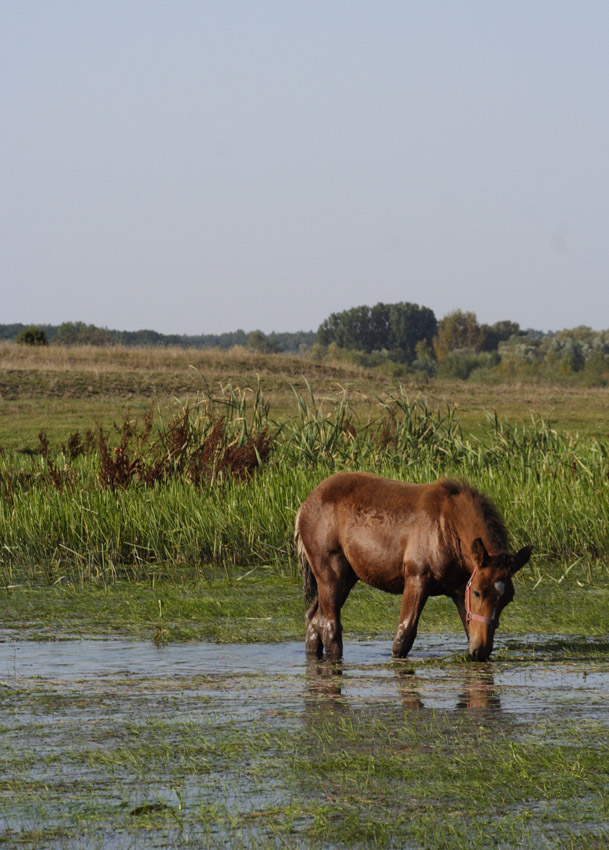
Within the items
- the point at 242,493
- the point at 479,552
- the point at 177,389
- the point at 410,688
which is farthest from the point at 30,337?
the point at 410,688

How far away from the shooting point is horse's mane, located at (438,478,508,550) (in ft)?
24.5

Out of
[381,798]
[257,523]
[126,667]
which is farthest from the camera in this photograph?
[257,523]

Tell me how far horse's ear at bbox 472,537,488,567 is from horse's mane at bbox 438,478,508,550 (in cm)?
26

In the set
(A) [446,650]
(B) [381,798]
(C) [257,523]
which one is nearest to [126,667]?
(A) [446,650]

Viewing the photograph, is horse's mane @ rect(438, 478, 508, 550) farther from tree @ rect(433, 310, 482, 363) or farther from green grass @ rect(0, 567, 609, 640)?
tree @ rect(433, 310, 482, 363)

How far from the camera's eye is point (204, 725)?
5.96m

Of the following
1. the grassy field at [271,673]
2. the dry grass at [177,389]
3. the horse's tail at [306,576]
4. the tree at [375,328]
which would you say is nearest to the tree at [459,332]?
the tree at [375,328]

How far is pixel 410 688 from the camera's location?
Answer: 6883 millimetres

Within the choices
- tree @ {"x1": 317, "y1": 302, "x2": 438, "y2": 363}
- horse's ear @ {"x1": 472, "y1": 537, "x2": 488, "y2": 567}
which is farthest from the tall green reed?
tree @ {"x1": 317, "y1": 302, "x2": 438, "y2": 363}

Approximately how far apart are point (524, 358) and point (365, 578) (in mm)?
96721

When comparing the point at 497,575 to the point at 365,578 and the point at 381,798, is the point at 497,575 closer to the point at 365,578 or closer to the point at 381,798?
the point at 365,578

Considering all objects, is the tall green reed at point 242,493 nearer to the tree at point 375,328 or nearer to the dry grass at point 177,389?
the dry grass at point 177,389

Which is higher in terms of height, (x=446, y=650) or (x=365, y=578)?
(x=365, y=578)

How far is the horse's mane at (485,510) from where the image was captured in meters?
7.46
